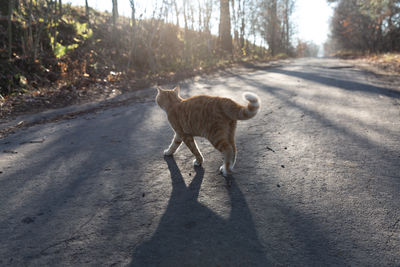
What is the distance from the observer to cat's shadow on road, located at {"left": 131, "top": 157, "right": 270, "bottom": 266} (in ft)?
5.77

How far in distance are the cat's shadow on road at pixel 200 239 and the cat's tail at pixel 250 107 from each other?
30.9 inches

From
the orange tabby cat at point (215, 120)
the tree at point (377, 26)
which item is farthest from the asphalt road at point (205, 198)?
the tree at point (377, 26)

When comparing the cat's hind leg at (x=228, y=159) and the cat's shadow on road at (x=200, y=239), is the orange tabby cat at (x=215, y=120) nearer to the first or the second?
the cat's hind leg at (x=228, y=159)

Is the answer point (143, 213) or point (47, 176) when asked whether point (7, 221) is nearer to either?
point (47, 176)

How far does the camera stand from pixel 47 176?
3002 millimetres

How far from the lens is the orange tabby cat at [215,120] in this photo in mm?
2723

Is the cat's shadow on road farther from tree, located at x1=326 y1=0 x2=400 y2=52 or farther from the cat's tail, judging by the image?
tree, located at x1=326 y1=0 x2=400 y2=52

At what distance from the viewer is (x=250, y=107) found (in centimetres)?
256

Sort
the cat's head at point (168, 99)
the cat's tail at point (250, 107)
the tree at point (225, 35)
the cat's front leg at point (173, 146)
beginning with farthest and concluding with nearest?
the tree at point (225, 35) → the cat's head at point (168, 99) → the cat's front leg at point (173, 146) → the cat's tail at point (250, 107)

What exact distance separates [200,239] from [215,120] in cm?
127

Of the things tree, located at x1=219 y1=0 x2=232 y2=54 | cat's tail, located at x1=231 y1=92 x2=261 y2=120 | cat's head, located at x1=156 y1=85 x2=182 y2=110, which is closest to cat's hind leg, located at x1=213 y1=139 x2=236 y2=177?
cat's tail, located at x1=231 y1=92 x2=261 y2=120

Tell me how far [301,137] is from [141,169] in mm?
2311

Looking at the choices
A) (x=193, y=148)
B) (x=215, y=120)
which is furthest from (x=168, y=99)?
A: (x=215, y=120)

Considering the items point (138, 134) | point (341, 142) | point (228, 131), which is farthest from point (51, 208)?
point (341, 142)
